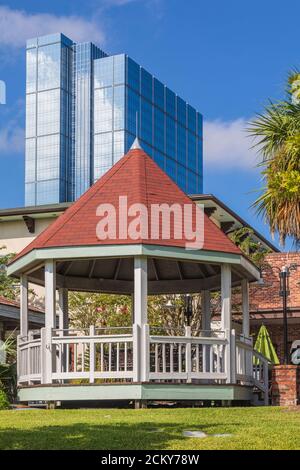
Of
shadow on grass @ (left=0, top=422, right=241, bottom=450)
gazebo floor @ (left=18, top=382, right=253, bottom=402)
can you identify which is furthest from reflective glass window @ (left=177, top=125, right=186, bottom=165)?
shadow on grass @ (left=0, top=422, right=241, bottom=450)

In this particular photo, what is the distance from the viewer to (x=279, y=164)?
19.7 metres

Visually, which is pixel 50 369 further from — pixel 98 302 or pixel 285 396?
pixel 98 302

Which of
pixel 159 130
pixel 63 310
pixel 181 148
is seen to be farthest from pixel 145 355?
pixel 181 148

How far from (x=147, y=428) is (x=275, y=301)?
19401mm

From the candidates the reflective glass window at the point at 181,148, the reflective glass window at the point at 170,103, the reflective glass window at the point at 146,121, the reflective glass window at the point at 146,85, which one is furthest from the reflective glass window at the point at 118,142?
the reflective glass window at the point at 181,148

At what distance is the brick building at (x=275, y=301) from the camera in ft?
97.6

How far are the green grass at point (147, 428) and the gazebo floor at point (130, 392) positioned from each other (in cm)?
130

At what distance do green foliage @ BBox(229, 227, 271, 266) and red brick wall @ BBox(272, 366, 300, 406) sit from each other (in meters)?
11.8

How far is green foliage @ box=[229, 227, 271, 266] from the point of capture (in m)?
30.8

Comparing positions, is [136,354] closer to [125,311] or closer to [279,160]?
[279,160]

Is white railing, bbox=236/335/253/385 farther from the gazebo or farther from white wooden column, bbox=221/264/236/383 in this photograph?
white wooden column, bbox=221/264/236/383

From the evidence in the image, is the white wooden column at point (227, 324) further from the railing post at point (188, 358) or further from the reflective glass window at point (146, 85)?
the reflective glass window at point (146, 85)

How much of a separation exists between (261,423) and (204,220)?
6.95 metres
